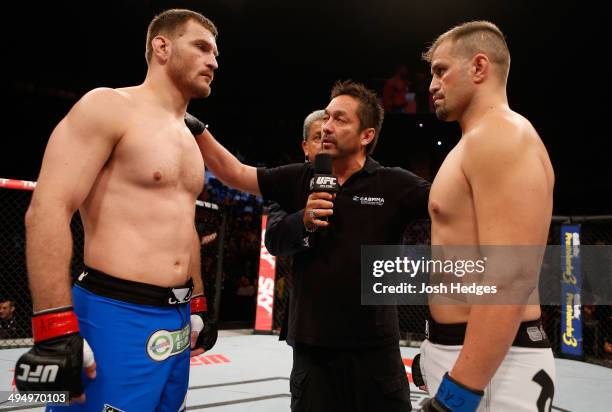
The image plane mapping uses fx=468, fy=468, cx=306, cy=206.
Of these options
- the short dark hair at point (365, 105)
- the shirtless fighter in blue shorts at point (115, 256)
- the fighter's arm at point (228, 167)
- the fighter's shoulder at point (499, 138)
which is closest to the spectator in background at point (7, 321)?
the fighter's arm at point (228, 167)

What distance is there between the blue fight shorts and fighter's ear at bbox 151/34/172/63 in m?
0.89

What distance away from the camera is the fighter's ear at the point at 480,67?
1.52 metres

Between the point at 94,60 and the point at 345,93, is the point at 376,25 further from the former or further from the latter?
the point at 345,93

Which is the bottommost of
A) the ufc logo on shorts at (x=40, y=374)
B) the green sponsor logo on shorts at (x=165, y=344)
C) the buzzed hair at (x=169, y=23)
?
the ufc logo on shorts at (x=40, y=374)

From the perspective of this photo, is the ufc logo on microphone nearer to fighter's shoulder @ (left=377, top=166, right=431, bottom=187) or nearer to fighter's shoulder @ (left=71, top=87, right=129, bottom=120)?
fighter's shoulder @ (left=377, top=166, right=431, bottom=187)

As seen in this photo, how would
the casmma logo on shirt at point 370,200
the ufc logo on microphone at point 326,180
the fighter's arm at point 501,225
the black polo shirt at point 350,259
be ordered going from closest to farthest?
the fighter's arm at point 501,225, the ufc logo on microphone at point 326,180, the black polo shirt at point 350,259, the casmma logo on shirt at point 370,200

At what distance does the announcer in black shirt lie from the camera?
77.1 inches

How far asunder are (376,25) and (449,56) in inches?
414

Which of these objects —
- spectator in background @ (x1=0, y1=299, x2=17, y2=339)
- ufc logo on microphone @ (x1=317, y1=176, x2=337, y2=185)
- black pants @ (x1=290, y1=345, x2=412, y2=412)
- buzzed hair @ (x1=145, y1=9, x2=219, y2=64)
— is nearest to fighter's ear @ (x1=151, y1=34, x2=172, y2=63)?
buzzed hair @ (x1=145, y1=9, x2=219, y2=64)

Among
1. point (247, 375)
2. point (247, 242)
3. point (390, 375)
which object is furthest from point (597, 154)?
point (390, 375)

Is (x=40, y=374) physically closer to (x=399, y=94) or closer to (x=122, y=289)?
(x=122, y=289)

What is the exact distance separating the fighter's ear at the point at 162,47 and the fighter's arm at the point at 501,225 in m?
1.27

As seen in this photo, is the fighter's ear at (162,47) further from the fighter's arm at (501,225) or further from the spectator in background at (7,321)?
the spectator in background at (7,321)

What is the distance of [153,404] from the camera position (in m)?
1.56
